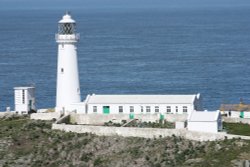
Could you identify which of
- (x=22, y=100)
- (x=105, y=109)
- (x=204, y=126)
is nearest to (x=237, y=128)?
(x=204, y=126)

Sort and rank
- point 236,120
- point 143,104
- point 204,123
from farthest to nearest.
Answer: point 143,104, point 236,120, point 204,123

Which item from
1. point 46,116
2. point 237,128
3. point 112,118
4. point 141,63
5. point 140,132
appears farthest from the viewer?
point 141,63

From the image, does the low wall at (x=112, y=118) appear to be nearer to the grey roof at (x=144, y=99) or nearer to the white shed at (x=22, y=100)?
the grey roof at (x=144, y=99)

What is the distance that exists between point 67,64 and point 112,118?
5278 mm

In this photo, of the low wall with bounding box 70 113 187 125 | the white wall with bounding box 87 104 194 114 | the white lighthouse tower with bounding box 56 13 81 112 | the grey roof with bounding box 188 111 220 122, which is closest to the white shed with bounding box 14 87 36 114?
the white lighthouse tower with bounding box 56 13 81 112

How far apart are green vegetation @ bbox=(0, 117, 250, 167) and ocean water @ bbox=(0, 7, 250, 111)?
76.3 feet

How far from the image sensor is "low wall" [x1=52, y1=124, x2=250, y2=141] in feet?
150

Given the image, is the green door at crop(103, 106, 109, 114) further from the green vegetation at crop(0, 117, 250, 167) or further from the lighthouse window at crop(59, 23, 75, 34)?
the lighthouse window at crop(59, 23, 75, 34)

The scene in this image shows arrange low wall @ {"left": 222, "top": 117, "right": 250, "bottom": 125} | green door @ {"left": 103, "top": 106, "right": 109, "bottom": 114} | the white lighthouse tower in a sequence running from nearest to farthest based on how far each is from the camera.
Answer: low wall @ {"left": 222, "top": 117, "right": 250, "bottom": 125}, green door @ {"left": 103, "top": 106, "right": 109, "bottom": 114}, the white lighthouse tower

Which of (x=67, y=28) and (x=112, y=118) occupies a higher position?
(x=67, y=28)

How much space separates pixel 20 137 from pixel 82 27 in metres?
125

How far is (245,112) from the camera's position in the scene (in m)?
53.4

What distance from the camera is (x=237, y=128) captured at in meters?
48.7

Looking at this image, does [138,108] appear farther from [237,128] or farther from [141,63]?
[141,63]
